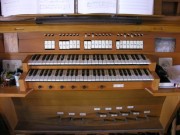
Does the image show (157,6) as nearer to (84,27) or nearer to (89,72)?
(84,27)

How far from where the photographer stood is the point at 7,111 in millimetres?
1964

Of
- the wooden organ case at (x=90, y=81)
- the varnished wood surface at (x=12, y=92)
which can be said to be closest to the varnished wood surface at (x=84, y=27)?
the wooden organ case at (x=90, y=81)

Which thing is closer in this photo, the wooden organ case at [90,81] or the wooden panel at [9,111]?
the wooden organ case at [90,81]

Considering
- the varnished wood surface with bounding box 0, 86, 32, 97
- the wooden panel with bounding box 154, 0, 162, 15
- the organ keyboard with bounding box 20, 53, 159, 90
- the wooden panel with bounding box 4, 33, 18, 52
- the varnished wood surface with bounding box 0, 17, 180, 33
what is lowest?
the varnished wood surface with bounding box 0, 86, 32, 97

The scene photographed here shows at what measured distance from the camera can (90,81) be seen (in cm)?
168

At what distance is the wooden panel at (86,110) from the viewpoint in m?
2.03

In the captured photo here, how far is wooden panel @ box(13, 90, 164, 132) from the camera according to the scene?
80.0 inches

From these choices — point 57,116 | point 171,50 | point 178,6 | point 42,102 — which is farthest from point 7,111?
point 178,6

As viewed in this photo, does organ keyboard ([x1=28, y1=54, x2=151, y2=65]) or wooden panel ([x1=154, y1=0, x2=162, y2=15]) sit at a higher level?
wooden panel ([x1=154, y1=0, x2=162, y2=15])

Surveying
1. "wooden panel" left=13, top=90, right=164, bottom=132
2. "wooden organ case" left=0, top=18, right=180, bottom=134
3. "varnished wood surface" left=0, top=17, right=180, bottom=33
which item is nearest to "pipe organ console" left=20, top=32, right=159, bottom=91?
"wooden organ case" left=0, top=18, right=180, bottom=134

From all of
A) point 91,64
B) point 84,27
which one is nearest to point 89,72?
point 91,64

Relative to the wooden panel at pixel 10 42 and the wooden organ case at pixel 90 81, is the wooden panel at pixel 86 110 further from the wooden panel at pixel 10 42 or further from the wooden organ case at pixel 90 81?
the wooden panel at pixel 10 42

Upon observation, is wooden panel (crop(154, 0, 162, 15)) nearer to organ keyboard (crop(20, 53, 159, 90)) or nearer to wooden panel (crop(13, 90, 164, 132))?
organ keyboard (crop(20, 53, 159, 90))

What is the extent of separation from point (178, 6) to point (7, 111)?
1633mm
